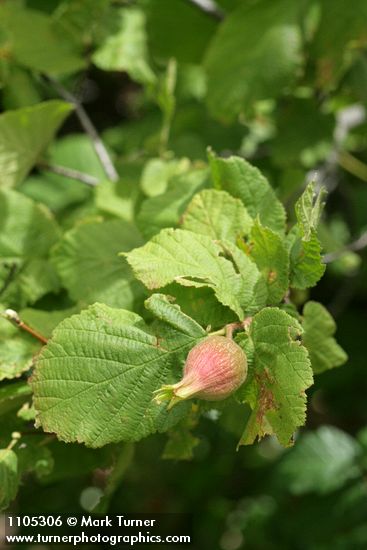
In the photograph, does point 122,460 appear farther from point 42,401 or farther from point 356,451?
point 356,451

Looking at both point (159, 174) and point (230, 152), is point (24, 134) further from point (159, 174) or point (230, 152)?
point (230, 152)

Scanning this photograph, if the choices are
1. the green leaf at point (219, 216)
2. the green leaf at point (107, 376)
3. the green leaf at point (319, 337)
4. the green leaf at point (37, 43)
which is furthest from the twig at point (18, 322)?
the green leaf at point (37, 43)

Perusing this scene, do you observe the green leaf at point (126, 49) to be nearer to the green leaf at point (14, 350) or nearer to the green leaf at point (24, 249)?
the green leaf at point (24, 249)

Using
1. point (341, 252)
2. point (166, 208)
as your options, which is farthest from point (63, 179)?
point (166, 208)

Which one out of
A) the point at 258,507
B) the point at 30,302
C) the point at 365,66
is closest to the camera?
the point at 30,302

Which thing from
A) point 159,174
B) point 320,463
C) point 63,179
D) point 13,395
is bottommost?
point 320,463

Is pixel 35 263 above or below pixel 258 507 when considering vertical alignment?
above

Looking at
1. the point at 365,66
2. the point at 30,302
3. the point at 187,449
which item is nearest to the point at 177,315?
the point at 187,449
